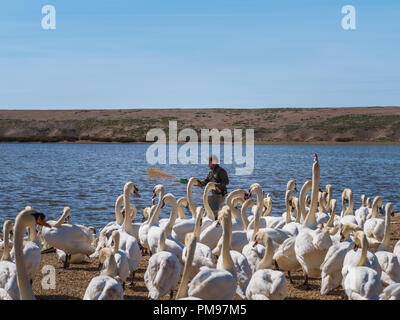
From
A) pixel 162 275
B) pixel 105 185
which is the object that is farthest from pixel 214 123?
pixel 162 275

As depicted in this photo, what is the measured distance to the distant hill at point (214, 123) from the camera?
277 ft

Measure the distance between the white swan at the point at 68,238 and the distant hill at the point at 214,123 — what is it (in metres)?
74.4

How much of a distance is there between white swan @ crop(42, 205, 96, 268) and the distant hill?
74.4m

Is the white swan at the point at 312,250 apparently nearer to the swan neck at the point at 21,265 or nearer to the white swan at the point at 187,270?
the white swan at the point at 187,270

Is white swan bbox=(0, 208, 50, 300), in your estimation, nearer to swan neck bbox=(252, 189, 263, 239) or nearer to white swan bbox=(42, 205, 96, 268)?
white swan bbox=(42, 205, 96, 268)

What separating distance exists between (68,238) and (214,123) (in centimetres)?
9083

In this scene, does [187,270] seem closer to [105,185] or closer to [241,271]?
[241,271]

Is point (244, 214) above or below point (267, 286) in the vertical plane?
above

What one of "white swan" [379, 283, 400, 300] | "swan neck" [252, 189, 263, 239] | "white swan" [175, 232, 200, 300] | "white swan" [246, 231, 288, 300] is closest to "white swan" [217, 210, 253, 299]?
"white swan" [246, 231, 288, 300]

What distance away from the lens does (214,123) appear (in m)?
100

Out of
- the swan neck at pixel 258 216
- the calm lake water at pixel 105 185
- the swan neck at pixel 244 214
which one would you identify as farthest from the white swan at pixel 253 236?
the calm lake water at pixel 105 185
